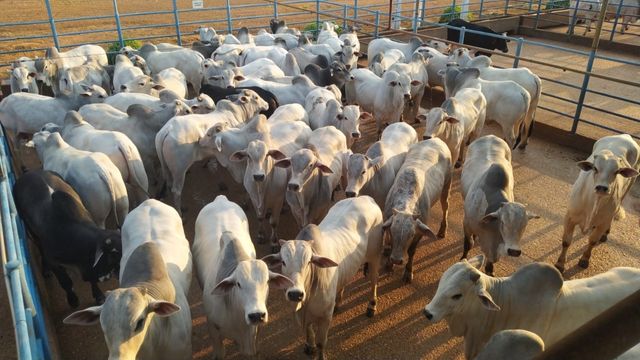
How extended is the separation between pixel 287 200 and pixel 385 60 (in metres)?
6.44

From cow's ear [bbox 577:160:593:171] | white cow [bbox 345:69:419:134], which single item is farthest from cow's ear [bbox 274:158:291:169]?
white cow [bbox 345:69:419:134]

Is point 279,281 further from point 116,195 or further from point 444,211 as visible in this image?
point 444,211

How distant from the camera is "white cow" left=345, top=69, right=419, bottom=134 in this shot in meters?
8.83

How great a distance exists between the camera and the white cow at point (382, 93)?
29.0 feet

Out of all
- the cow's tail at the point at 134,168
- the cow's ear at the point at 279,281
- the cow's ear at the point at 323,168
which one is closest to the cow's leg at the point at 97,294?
the cow's tail at the point at 134,168

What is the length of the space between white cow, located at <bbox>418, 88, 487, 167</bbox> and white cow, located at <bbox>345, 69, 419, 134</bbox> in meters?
0.99

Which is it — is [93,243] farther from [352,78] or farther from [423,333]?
[352,78]

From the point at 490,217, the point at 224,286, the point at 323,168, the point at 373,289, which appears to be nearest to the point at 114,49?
the point at 323,168

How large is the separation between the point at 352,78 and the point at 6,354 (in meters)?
7.71

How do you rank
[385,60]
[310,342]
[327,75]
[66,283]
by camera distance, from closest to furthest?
[310,342]
[66,283]
[327,75]
[385,60]

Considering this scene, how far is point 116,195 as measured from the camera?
562 cm

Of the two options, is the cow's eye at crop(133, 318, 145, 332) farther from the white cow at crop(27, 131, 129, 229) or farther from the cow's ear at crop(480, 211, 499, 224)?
the cow's ear at crop(480, 211, 499, 224)

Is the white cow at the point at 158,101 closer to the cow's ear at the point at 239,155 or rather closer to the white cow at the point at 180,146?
the white cow at the point at 180,146

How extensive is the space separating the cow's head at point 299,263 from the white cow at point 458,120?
3525 millimetres
